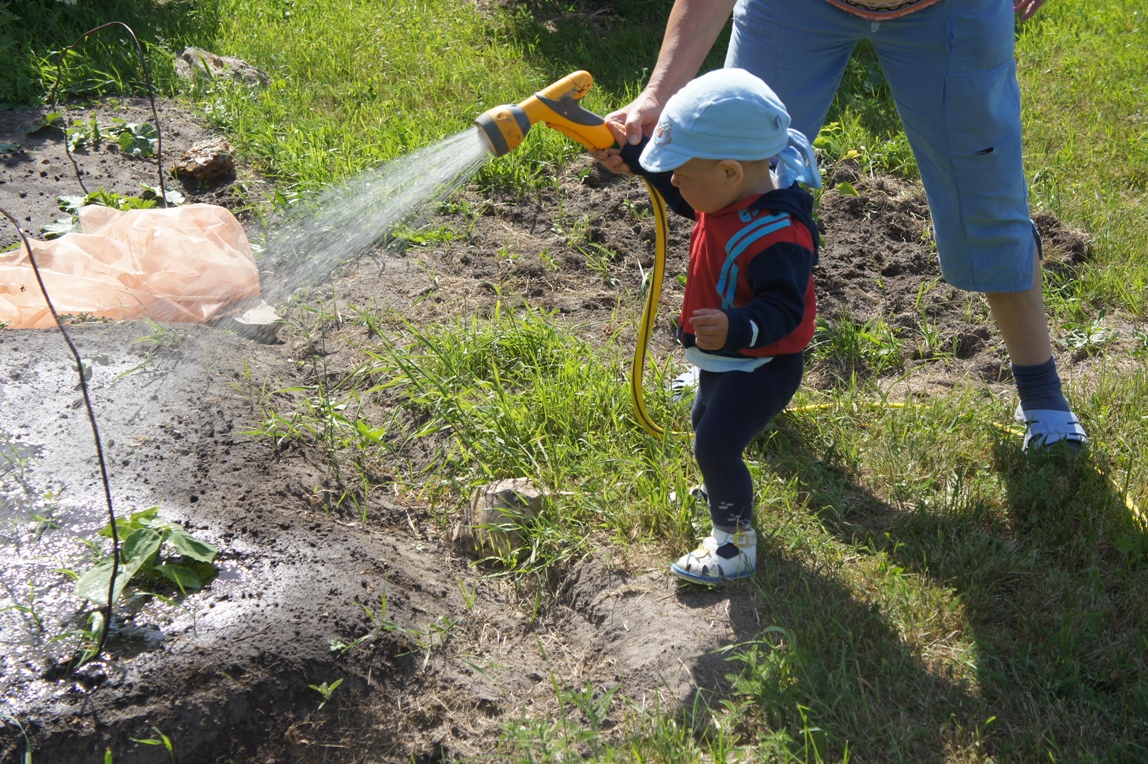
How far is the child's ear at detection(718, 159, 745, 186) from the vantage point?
2.11m

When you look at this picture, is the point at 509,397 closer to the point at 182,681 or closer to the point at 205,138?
the point at 182,681

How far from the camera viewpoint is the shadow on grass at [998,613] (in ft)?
6.94

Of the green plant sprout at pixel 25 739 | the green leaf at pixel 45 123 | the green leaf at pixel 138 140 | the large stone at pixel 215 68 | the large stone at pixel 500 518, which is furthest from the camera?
the large stone at pixel 215 68

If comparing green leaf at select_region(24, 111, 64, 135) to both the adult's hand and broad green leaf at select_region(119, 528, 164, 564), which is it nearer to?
broad green leaf at select_region(119, 528, 164, 564)

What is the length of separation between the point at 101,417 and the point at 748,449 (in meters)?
1.97

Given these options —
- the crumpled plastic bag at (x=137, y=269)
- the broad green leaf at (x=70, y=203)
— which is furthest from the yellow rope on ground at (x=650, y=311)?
the broad green leaf at (x=70, y=203)

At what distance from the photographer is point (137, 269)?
3.67 metres

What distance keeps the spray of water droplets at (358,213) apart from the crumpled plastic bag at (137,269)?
0.21 m

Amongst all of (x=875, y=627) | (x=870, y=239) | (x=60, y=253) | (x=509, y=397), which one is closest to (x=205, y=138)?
(x=60, y=253)

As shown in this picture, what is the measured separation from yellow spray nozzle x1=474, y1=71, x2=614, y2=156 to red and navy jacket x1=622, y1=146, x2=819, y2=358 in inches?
14.8

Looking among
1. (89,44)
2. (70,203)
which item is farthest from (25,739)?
(89,44)

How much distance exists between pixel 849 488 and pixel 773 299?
99 cm

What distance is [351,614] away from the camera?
7.77 ft

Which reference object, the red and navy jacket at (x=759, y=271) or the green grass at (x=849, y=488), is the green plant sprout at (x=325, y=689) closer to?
Result: the green grass at (x=849, y=488)
